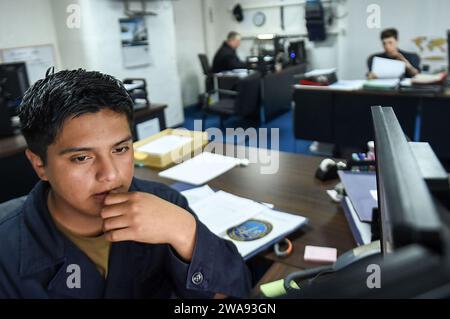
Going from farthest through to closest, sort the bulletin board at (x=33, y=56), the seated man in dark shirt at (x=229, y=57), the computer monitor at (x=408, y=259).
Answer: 1. the seated man in dark shirt at (x=229, y=57)
2. the bulletin board at (x=33, y=56)
3. the computer monitor at (x=408, y=259)

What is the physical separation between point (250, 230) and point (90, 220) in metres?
0.45

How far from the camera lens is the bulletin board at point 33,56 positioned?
3434 millimetres

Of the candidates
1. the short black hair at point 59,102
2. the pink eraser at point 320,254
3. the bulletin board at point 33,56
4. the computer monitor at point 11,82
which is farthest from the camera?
the bulletin board at point 33,56

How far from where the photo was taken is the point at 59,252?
750 mm

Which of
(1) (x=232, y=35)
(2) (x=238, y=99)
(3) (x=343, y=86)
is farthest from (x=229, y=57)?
(3) (x=343, y=86)

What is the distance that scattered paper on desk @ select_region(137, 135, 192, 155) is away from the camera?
5.52ft

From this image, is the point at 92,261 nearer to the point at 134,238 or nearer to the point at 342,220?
the point at 134,238

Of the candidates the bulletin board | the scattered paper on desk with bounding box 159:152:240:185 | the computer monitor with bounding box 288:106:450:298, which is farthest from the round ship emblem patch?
the bulletin board

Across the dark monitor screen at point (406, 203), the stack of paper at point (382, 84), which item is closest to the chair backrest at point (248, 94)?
the stack of paper at point (382, 84)

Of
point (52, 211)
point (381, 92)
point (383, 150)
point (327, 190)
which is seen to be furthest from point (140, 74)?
point (383, 150)

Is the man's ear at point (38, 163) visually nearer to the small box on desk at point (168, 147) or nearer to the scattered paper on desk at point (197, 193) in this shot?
the scattered paper on desk at point (197, 193)

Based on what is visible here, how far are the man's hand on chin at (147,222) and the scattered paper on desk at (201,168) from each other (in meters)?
0.66

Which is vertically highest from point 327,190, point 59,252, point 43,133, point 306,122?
point 43,133
